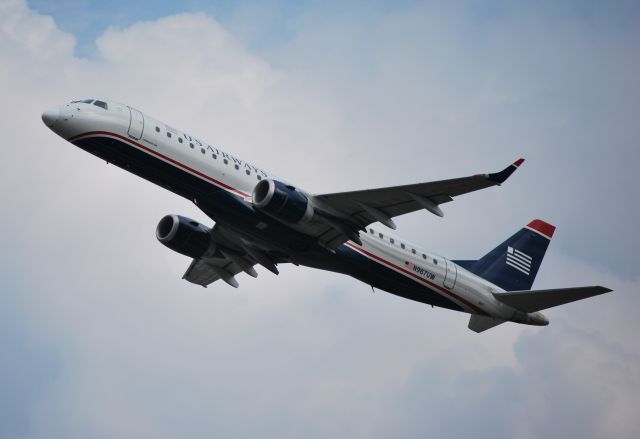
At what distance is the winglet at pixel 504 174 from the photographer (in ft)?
106

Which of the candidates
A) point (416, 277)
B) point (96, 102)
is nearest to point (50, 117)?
point (96, 102)

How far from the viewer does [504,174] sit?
32.7m

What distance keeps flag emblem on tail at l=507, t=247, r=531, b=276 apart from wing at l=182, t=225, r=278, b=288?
1354cm

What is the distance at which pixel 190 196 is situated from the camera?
38.6 m

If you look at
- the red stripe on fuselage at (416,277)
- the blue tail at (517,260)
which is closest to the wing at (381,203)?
the red stripe on fuselage at (416,277)

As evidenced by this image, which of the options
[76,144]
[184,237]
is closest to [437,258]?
[184,237]

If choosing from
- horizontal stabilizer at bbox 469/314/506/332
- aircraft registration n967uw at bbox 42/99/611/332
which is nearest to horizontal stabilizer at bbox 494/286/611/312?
aircraft registration n967uw at bbox 42/99/611/332

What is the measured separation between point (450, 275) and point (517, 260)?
21.2 ft

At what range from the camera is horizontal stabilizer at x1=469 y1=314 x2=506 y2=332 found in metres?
45.2

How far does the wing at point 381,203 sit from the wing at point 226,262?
4474 mm

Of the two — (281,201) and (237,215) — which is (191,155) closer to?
(237,215)

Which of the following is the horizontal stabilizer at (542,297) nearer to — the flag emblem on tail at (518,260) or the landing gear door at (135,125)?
the flag emblem on tail at (518,260)

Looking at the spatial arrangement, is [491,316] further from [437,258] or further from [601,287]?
[601,287]

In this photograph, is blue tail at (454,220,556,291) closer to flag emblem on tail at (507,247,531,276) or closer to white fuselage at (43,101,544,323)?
flag emblem on tail at (507,247,531,276)
